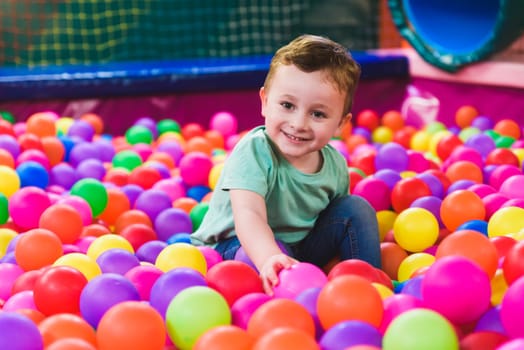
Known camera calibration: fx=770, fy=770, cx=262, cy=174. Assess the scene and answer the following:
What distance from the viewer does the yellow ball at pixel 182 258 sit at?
1.22 m

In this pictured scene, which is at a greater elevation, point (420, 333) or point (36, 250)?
point (420, 333)

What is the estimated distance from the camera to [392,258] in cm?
143

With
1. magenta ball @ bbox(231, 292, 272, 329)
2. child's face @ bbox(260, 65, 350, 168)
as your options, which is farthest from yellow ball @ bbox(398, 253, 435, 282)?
magenta ball @ bbox(231, 292, 272, 329)

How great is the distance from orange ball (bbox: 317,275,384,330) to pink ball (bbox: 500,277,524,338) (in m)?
0.15

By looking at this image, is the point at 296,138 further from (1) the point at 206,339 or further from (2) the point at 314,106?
(1) the point at 206,339

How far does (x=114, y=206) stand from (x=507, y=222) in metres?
0.85

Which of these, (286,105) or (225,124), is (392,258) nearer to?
(286,105)

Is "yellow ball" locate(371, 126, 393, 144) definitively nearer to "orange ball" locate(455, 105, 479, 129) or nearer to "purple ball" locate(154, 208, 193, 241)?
"orange ball" locate(455, 105, 479, 129)

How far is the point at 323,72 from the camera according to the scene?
1266mm

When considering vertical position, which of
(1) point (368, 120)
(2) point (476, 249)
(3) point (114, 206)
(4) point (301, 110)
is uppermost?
(4) point (301, 110)

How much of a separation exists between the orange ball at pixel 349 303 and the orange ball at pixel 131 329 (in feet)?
0.67

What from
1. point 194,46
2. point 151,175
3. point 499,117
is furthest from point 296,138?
point 194,46

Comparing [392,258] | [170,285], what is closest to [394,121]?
[392,258]

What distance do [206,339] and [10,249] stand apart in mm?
694
